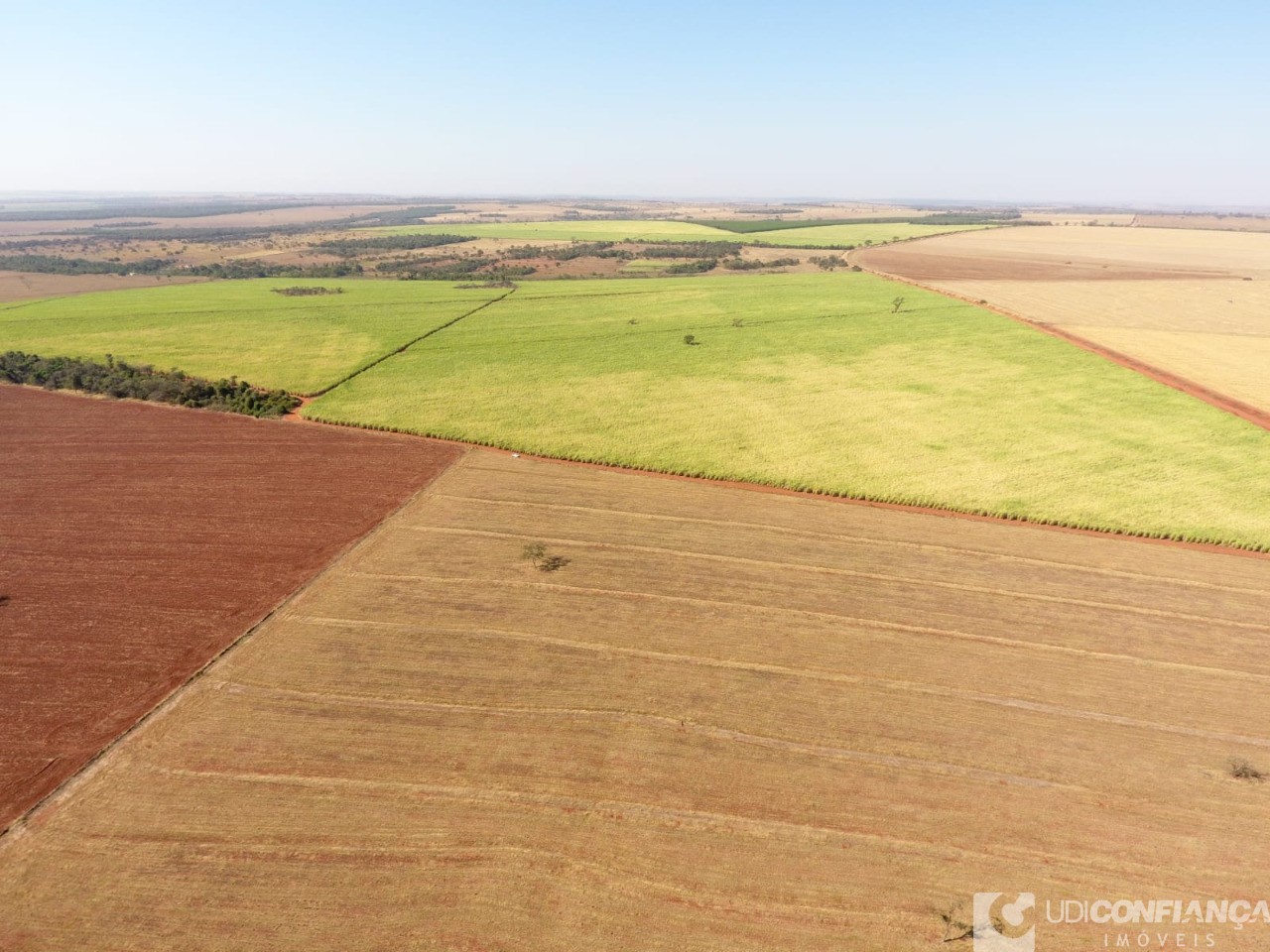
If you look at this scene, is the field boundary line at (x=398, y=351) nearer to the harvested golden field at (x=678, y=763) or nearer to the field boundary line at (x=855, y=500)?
the field boundary line at (x=855, y=500)

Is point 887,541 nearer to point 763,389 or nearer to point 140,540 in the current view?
point 763,389

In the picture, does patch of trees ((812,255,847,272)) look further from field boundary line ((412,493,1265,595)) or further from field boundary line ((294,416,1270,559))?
field boundary line ((412,493,1265,595))

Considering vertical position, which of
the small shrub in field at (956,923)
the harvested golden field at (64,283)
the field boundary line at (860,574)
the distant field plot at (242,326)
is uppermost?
the harvested golden field at (64,283)

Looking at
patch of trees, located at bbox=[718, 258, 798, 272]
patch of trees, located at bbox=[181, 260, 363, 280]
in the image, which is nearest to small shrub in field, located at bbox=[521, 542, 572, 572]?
patch of trees, located at bbox=[718, 258, 798, 272]

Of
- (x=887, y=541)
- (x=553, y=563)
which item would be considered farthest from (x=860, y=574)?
(x=553, y=563)

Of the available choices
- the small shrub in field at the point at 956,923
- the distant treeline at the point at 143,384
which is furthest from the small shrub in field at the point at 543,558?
the distant treeline at the point at 143,384

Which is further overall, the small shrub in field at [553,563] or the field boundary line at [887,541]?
the small shrub in field at [553,563]

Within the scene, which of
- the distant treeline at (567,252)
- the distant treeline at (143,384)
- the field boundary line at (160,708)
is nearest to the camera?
the field boundary line at (160,708)

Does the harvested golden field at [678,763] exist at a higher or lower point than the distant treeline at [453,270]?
lower
